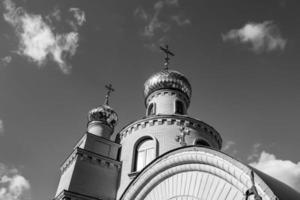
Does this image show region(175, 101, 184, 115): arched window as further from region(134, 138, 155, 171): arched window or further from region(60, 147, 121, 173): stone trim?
region(60, 147, 121, 173): stone trim

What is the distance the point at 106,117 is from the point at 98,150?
3.97 metres

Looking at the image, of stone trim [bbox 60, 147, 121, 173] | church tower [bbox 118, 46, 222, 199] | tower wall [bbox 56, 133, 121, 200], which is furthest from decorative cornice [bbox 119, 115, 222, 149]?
stone trim [bbox 60, 147, 121, 173]

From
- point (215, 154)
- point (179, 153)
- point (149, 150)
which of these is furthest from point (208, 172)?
point (149, 150)

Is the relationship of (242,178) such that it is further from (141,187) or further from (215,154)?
(141,187)

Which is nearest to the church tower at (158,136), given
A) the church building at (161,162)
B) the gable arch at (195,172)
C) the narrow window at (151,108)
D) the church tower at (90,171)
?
the church building at (161,162)

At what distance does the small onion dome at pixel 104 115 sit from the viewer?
17297 mm

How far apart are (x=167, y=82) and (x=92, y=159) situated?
7271 millimetres

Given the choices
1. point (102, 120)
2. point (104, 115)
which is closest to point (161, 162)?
point (102, 120)

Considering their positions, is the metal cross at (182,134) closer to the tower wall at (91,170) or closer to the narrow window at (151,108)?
the tower wall at (91,170)

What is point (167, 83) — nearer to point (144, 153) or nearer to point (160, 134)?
point (160, 134)

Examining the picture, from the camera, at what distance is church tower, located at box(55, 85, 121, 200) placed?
12.1 metres

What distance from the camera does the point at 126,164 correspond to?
545 inches

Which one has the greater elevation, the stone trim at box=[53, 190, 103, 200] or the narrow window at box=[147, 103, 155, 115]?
the narrow window at box=[147, 103, 155, 115]

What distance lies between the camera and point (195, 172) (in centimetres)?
930
